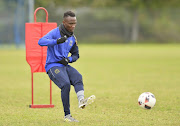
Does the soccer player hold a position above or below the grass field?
above

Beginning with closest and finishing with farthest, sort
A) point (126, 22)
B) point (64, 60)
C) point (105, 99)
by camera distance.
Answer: point (64, 60), point (105, 99), point (126, 22)

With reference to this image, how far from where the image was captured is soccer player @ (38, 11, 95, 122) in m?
7.00

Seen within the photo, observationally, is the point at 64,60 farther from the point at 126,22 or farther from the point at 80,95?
the point at 126,22

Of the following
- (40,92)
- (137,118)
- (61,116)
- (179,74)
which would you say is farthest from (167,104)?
(179,74)

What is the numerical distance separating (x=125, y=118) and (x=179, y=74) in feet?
27.3

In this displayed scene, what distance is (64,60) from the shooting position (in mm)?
7172

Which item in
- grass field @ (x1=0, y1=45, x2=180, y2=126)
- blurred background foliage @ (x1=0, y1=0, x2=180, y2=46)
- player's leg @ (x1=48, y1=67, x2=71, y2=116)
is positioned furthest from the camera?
blurred background foliage @ (x1=0, y1=0, x2=180, y2=46)

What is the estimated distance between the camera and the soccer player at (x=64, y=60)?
7004 mm

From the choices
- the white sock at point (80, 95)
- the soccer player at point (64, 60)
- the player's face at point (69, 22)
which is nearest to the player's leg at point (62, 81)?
the soccer player at point (64, 60)

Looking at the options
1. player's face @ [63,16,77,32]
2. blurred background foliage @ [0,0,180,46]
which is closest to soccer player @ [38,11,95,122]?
player's face @ [63,16,77,32]

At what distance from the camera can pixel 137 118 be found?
758 centimetres

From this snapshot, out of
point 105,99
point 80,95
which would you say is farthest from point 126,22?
point 80,95

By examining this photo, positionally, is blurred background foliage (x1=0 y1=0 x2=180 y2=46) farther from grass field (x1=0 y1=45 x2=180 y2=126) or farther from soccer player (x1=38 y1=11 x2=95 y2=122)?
soccer player (x1=38 y1=11 x2=95 y2=122)

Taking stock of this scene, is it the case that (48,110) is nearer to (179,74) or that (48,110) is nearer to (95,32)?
(179,74)
